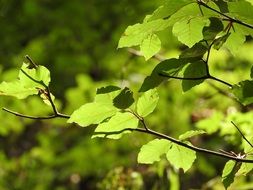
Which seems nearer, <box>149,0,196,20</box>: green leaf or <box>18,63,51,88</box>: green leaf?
<box>149,0,196,20</box>: green leaf

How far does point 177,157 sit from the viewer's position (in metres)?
1.08

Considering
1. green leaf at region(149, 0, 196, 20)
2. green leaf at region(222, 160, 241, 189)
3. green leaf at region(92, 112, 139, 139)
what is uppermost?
green leaf at region(149, 0, 196, 20)

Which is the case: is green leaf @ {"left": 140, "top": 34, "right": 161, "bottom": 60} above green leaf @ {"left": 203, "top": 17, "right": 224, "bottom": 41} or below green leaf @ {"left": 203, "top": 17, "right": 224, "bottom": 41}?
below

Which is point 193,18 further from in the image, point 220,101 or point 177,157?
point 220,101

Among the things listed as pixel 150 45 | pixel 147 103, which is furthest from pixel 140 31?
pixel 147 103

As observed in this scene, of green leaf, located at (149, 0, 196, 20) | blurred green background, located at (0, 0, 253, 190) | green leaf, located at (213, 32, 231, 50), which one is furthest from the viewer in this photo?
blurred green background, located at (0, 0, 253, 190)

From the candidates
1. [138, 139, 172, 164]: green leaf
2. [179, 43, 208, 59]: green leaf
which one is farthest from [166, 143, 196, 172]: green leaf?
[179, 43, 208, 59]: green leaf

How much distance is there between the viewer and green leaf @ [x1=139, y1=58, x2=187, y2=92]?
101 cm

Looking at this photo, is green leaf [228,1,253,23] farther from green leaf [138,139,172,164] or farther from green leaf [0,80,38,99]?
green leaf [0,80,38,99]

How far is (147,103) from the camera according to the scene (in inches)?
41.6

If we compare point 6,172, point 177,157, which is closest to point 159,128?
point 6,172

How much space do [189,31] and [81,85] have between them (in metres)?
3.58

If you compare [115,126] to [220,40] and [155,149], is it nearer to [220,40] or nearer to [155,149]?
[155,149]

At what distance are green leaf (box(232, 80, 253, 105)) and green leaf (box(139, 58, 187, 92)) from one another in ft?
0.44
